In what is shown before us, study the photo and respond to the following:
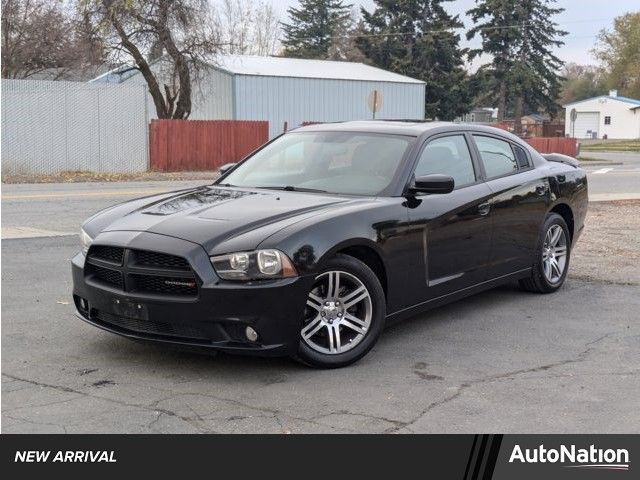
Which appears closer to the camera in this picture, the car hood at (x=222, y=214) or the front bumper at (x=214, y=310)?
the front bumper at (x=214, y=310)

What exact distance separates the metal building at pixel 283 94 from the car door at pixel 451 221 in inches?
1096

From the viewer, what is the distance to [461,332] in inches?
234

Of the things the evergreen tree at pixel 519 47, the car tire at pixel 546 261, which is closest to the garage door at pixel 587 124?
the evergreen tree at pixel 519 47

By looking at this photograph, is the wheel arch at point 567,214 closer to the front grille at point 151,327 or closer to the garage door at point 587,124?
the front grille at point 151,327

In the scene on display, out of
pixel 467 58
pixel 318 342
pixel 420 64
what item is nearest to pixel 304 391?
pixel 318 342

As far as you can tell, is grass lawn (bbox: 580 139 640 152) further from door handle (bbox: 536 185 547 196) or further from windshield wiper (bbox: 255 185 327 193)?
windshield wiper (bbox: 255 185 327 193)

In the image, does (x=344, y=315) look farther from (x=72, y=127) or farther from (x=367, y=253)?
(x=72, y=127)

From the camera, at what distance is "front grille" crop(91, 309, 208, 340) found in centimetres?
465

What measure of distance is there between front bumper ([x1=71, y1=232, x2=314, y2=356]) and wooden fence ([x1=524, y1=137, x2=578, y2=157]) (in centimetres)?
3657

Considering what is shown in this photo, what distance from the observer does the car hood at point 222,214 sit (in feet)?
15.6

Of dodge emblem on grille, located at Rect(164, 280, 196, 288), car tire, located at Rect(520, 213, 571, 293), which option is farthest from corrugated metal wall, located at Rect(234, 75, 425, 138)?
dodge emblem on grille, located at Rect(164, 280, 196, 288)

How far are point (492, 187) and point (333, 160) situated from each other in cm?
137

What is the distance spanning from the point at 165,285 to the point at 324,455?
1.56 meters

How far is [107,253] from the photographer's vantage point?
16.4ft
